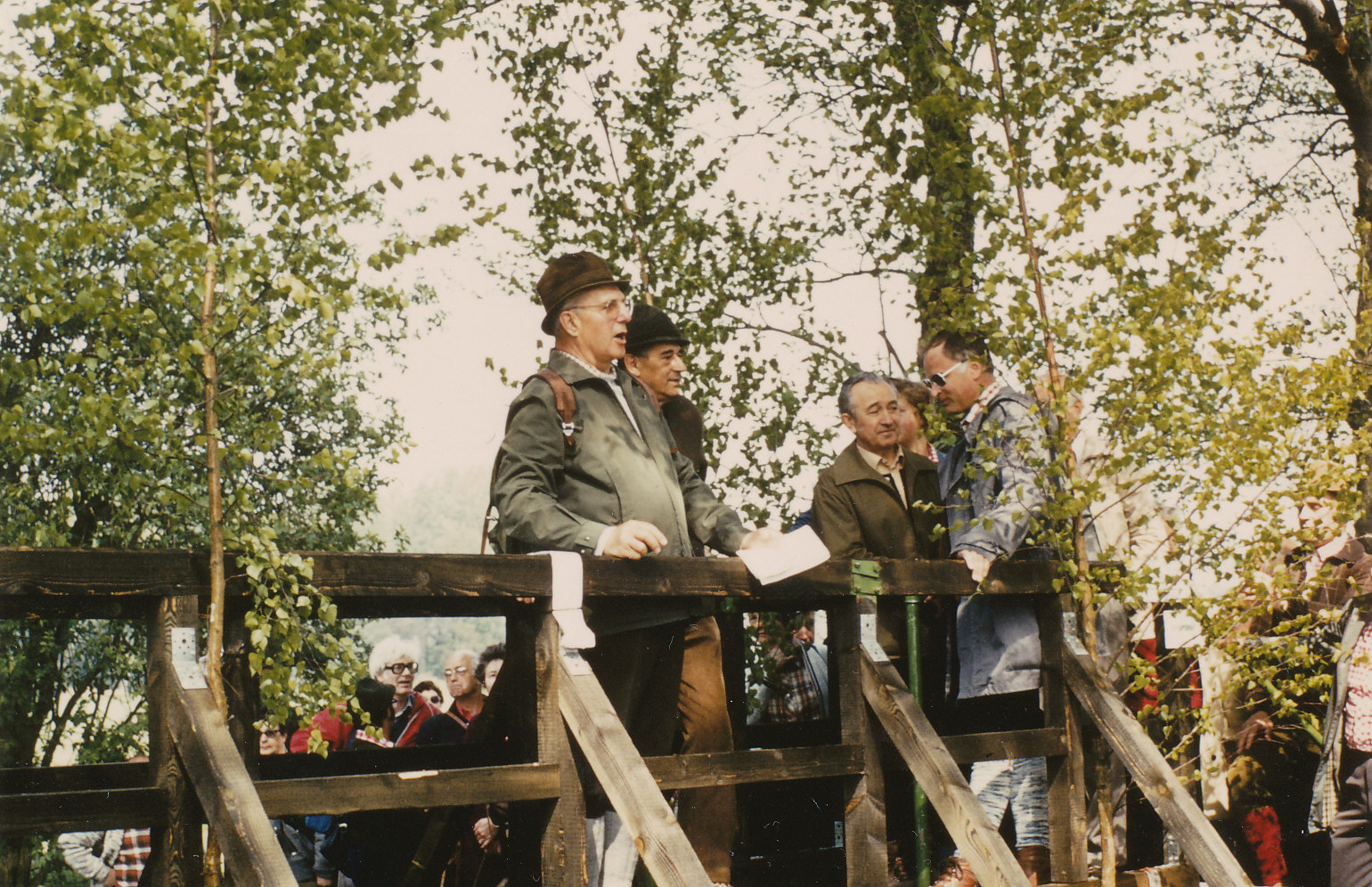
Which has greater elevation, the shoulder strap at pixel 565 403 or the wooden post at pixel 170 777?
the shoulder strap at pixel 565 403

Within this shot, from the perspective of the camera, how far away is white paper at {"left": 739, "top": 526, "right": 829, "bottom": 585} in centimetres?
402

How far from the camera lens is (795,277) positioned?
8.36 metres

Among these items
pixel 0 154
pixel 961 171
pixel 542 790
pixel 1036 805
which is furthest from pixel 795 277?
pixel 0 154

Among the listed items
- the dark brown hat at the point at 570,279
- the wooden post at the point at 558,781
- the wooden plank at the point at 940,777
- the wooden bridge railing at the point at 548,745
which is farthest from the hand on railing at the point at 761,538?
the dark brown hat at the point at 570,279

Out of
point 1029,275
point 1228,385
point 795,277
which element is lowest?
point 1228,385

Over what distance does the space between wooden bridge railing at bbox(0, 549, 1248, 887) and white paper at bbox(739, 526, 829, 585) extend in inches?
4.3

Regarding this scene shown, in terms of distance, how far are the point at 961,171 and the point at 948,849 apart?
2.90m

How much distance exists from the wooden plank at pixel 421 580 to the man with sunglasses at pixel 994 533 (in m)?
0.20

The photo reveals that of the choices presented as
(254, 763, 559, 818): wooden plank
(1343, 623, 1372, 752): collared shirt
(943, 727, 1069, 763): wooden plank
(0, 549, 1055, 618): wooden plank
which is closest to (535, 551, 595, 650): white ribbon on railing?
(0, 549, 1055, 618): wooden plank

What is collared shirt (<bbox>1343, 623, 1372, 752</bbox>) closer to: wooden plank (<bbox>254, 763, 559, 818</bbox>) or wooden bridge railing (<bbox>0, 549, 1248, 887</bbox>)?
wooden bridge railing (<bbox>0, 549, 1248, 887</bbox>)

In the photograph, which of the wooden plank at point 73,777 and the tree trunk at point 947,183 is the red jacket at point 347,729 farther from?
the tree trunk at point 947,183

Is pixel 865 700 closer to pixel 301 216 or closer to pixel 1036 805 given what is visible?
pixel 1036 805

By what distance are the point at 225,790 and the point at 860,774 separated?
220 cm

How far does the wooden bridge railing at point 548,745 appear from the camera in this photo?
2.97m
